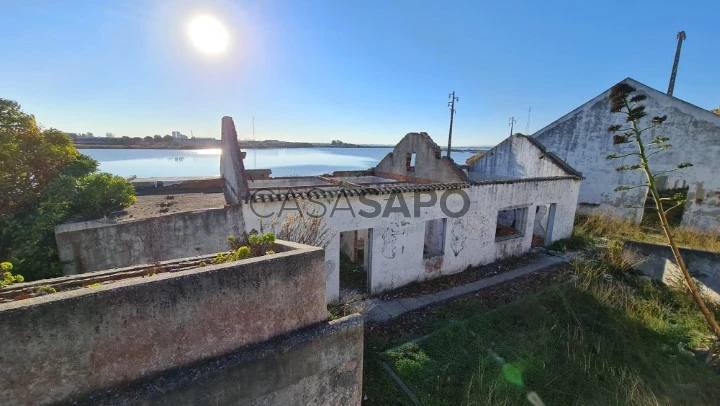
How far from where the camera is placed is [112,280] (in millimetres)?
3285

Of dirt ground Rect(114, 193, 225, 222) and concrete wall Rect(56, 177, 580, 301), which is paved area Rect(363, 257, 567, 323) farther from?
dirt ground Rect(114, 193, 225, 222)

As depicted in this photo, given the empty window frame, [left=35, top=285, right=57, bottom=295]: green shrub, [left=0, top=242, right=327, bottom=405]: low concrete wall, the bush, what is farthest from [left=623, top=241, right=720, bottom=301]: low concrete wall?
the bush

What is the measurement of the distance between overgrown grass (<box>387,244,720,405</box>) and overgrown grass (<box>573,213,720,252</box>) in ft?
22.2

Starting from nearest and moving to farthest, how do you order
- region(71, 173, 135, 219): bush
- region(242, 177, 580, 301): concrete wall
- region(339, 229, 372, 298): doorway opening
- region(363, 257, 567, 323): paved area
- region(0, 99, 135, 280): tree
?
region(0, 99, 135, 280): tree
region(71, 173, 135, 219): bush
region(363, 257, 567, 323): paved area
region(242, 177, 580, 301): concrete wall
region(339, 229, 372, 298): doorway opening

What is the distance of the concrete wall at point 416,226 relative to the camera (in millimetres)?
8203

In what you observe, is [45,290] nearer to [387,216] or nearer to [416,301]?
[387,216]

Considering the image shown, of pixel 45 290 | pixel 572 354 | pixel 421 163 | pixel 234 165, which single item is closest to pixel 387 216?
pixel 234 165

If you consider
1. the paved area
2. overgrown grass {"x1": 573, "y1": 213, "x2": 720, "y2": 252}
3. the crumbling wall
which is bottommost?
the paved area

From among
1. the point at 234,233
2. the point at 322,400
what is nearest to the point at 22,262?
the point at 234,233

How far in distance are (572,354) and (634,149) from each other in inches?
593

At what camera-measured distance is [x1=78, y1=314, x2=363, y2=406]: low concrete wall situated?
305 centimetres

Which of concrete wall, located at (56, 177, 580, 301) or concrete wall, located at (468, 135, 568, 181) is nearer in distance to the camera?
concrete wall, located at (56, 177, 580, 301)

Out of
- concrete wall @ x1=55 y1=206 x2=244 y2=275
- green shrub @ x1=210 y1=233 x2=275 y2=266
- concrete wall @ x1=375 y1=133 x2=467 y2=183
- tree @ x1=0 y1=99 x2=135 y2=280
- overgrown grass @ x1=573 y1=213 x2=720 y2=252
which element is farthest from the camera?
overgrown grass @ x1=573 y1=213 x2=720 y2=252

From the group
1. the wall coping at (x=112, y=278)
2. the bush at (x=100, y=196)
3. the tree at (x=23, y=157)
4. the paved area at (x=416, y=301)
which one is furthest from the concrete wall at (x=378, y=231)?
the wall coping at (x=112, y=278)
